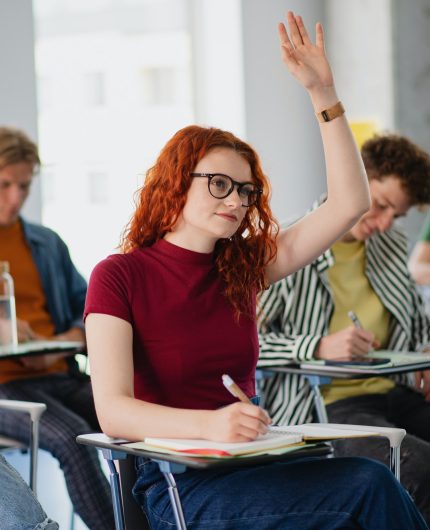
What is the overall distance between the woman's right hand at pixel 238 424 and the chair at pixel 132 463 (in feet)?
0.26

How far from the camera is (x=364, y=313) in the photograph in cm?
311

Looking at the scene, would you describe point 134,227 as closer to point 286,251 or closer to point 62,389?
point 286,251

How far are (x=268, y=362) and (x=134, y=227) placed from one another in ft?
2.53

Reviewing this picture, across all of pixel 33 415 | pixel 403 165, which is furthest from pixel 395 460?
pixel 403 165

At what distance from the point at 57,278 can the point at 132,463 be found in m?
1.55

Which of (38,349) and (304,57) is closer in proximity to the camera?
(304,57)

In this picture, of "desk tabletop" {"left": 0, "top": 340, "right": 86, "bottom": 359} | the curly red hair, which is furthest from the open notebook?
"desk tabletop" {"left": 0, "top": 340, "right": 86, "bottom": 359}

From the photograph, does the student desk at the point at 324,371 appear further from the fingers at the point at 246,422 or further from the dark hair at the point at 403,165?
the fingers at the point at 246,422

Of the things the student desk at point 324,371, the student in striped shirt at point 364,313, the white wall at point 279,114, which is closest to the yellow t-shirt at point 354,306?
the student in striped shirt at point 364,313

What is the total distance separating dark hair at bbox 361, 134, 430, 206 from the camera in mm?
3111

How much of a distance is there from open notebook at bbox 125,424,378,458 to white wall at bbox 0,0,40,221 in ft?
11.5

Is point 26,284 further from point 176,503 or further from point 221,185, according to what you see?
point 176,503

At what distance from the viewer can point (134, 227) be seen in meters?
2.25

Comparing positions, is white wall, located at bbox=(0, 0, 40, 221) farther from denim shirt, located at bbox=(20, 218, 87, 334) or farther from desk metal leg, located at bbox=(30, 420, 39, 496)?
desk metal leg, located at bbox=(30, 420, 39, 496)
